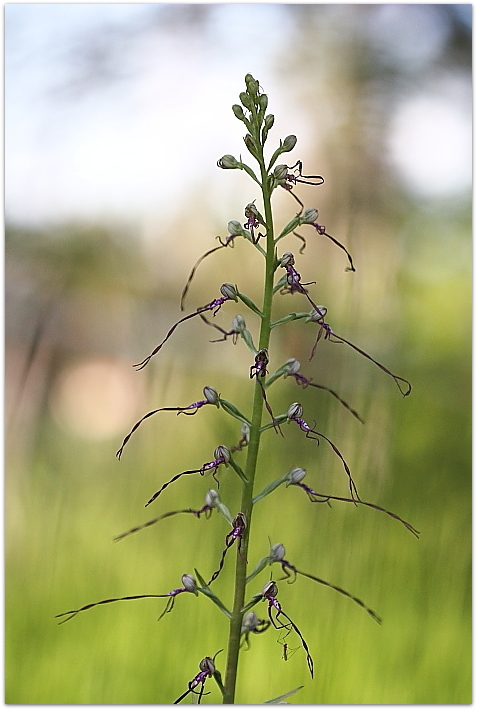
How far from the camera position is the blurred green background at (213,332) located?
108 centimetres

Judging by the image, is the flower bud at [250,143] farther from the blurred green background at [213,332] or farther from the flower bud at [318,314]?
the blurred green background at [213,332]

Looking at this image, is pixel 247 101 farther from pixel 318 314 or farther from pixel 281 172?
pixel 318 314

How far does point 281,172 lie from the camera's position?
0.58 m

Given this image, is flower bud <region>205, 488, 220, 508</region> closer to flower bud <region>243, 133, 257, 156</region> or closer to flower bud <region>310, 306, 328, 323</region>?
flower bud <region>310, 306, 328, 323</region>

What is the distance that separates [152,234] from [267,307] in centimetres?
76

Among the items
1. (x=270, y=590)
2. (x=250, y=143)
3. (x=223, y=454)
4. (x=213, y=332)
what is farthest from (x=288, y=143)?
(x=213, y=332)

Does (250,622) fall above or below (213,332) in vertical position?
below

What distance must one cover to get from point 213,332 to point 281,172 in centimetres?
72

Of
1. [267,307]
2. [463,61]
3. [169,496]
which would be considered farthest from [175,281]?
[267,307]

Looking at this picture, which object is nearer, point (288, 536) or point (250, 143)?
point (250, 143)

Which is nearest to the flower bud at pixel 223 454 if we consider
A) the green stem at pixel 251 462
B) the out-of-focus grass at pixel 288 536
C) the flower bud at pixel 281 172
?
the green stem at pixel 251 462

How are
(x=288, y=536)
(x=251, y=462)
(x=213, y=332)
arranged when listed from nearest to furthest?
1. (x=251, y=462)
2. (x=288, y=536)
3. (x=213, y=332)

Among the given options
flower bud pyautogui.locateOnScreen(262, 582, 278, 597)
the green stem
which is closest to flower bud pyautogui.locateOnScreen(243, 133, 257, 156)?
the green stem

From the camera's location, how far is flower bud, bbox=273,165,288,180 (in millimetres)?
574
